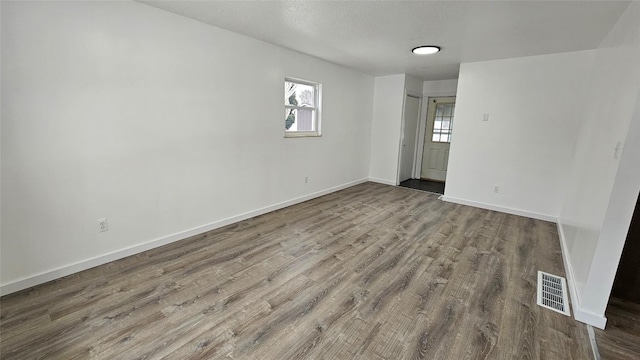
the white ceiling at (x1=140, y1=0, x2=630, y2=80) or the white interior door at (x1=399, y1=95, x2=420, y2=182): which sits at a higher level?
the white ceiling at (x1=140, y1=0, x2=630, y2=80)

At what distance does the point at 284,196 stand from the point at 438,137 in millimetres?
4299

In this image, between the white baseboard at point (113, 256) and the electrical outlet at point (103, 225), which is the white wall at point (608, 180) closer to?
the white baseboard at point (113, 256)

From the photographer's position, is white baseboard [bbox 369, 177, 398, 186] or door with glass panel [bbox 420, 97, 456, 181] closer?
white baseboard [bbox 369, 177, 398, 186]

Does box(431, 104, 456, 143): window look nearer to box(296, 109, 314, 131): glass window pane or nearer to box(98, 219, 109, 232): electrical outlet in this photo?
box(296, 109, 314, 131): glass window pane

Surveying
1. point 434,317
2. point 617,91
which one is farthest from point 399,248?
point 617,91

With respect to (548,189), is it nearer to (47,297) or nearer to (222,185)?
(222,185)

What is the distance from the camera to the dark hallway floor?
572 cm

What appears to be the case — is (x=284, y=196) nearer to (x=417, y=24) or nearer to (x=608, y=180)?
(x=417, y=24)

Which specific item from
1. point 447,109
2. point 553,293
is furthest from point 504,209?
point 447,109

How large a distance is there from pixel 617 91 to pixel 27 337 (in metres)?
4.66

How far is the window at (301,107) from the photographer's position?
165 inches

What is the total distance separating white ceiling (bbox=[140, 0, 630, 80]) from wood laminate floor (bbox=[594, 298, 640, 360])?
2.47 metres

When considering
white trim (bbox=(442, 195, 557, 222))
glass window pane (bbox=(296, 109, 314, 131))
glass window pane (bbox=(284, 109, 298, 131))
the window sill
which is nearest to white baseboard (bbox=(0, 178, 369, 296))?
the window sill

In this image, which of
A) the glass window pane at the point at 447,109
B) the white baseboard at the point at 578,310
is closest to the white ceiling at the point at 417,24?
the glass window pane at the point at 447,109
